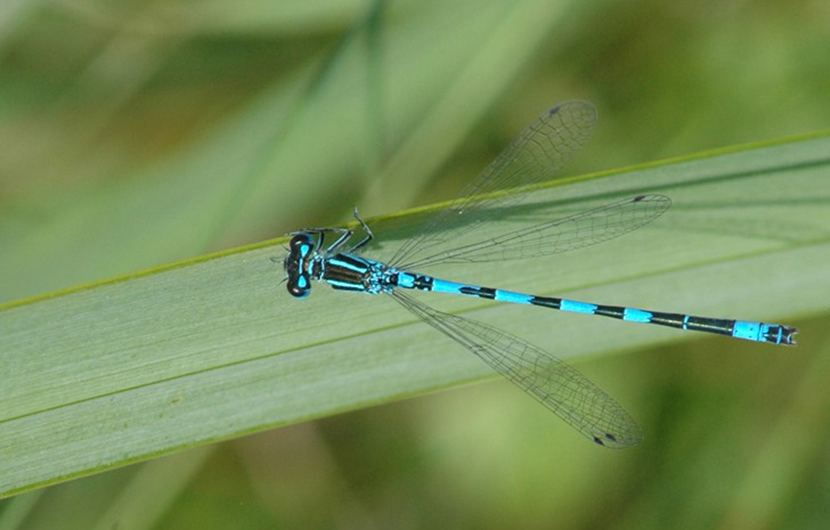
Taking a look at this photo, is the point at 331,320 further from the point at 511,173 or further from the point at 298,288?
the point at 511,173

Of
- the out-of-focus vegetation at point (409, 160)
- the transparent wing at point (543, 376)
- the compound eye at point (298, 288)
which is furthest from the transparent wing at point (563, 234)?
the out-of-focus vegetation at point (409, 160)

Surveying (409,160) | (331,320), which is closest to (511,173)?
(409,160)

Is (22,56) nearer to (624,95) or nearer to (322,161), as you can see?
(322,161)

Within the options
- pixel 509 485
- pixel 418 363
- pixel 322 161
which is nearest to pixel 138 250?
pixel 322 161

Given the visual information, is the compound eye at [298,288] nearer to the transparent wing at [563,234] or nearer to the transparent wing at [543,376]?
the transparent wing at [543,376]

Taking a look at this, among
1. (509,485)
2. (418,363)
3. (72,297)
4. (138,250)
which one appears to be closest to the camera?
(72,297)

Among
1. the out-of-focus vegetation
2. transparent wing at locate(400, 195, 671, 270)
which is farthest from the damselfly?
the out-of-focus vegetation

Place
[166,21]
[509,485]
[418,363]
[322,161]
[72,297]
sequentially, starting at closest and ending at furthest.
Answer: [72,297] < [418,363] < [322,161] < [509,485] < [166,21]
